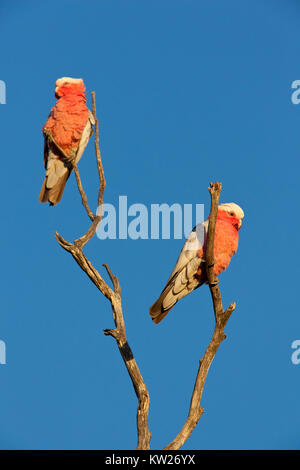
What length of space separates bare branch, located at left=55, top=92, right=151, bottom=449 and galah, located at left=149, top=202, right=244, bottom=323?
1.98 feet

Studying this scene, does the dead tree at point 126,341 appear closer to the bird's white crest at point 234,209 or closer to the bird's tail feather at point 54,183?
the bird's white crest at point 234,209

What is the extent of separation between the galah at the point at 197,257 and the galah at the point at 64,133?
194cm

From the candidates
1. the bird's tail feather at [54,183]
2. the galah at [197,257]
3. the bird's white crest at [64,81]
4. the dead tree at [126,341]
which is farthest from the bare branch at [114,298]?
the bird's white crest at [64,81]

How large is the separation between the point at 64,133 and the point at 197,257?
2.42 m

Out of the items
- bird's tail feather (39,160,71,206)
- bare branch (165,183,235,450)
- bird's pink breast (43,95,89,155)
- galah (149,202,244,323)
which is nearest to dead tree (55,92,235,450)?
bare branch (165,183,235,450)

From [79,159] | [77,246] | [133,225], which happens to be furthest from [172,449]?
[79,159]

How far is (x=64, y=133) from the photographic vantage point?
7484mm

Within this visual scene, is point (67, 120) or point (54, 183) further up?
point (67, 120)

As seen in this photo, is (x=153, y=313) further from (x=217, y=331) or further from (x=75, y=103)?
(x=75, y=103)

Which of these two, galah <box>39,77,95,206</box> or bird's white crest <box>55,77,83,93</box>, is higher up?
bird's white crest <box>55,77,83,93</box>

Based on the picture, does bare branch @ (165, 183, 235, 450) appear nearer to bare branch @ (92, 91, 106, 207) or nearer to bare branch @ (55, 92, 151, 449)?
bare branch @ (55, 92, 151, 449)

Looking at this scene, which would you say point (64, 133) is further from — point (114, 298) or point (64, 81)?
point (114, 298)

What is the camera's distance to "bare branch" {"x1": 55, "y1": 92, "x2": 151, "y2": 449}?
623 cm

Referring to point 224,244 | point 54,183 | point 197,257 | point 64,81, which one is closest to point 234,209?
point 224,244
